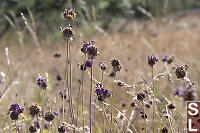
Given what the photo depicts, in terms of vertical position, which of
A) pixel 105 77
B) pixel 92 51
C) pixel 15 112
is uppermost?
pixel 105 77

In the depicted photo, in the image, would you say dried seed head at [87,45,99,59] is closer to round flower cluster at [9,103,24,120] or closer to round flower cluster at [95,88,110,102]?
round flower cluster at [95,88,110,102]

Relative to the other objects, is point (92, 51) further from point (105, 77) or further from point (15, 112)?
point (105, 77)

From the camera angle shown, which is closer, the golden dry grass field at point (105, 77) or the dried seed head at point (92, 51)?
the dried seed head at point (92, 51)

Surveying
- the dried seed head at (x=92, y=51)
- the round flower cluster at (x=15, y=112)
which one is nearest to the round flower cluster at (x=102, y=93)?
the dried seed head at (x=92, y=51)

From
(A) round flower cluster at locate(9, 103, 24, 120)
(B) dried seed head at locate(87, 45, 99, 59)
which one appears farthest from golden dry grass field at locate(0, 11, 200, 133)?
(B) dried seed head at locate(87, 45, 99, 59)

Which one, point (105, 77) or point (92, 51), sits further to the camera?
point (105, 77)

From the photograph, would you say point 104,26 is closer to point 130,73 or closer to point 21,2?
point 21,2

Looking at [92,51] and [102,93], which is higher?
[92,51]

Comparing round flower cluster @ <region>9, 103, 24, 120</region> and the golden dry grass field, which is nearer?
round flower cluster @ <region>9, 103, 24, 120</region>

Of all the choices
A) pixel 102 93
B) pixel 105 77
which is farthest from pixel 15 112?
pixel 105 77

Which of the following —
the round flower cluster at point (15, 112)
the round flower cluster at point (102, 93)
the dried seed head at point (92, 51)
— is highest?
the dried seed head at point (92, 51)

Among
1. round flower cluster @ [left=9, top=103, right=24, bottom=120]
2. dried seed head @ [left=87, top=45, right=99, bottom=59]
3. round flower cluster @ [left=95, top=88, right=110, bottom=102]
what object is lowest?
round flower cluster @ [left=9, top=103, right=24, bottom=120]

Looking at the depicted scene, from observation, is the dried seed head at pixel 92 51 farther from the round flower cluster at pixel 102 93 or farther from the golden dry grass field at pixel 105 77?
the golden dry grass field at pixel 105 77

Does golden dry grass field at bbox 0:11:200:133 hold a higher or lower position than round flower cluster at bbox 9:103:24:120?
higher
